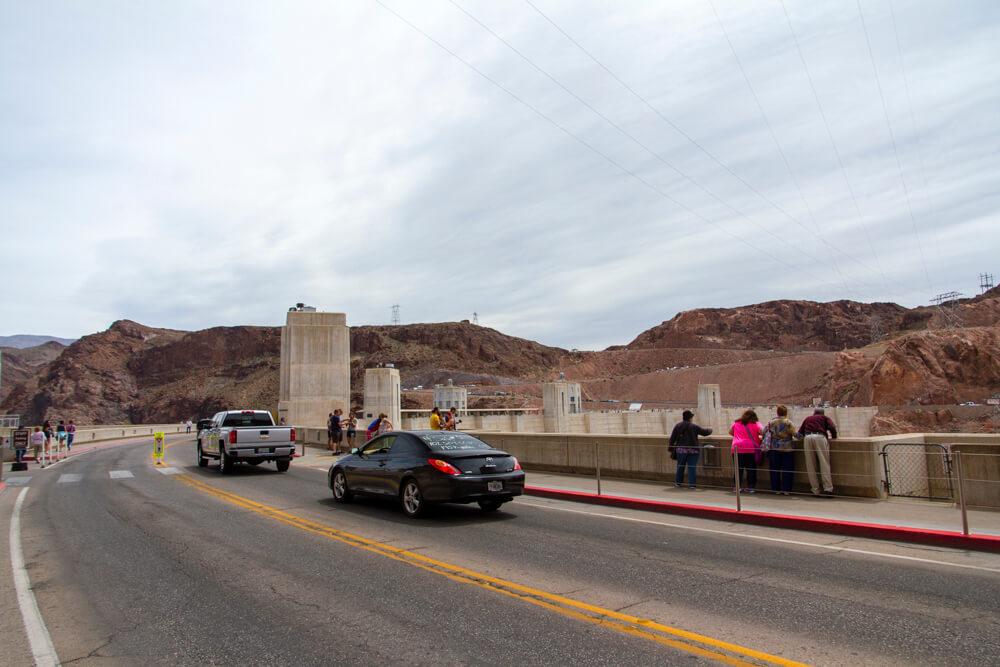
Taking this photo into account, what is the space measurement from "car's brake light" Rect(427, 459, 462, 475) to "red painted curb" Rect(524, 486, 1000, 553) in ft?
10.7

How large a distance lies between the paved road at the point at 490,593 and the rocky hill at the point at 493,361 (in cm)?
7561

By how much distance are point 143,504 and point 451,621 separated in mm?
9954

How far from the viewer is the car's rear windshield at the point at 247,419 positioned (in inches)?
749

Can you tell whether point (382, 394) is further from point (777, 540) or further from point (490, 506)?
point (777, 540)

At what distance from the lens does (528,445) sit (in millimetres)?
16688

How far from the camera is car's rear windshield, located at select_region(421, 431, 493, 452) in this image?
10255 mm

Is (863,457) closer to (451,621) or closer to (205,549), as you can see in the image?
(451,621)

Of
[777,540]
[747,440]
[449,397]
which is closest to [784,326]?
[449,397]

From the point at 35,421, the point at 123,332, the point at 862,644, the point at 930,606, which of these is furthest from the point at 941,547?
the point at 123,332

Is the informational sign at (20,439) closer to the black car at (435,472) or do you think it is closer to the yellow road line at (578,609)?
the black car at (435,472)

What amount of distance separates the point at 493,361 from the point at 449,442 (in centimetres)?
12339

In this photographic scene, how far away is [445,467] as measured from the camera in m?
9.66

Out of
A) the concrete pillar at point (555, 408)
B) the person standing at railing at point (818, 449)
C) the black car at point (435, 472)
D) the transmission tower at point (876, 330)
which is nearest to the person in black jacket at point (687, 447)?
the person standing at railing at point (818, 449)

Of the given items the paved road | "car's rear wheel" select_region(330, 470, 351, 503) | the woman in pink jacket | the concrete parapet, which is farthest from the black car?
the concrete parapet
